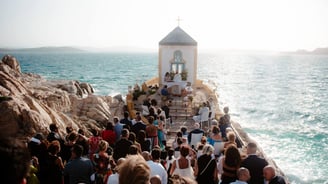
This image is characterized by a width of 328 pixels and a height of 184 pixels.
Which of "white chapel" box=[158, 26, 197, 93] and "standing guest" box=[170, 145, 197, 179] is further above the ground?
"white chapel" box=[158, 26, 197, 93]

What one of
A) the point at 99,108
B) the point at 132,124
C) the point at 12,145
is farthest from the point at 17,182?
the point at 99,108

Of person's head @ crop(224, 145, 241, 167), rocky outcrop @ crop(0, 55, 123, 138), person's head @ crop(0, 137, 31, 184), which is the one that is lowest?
rocky outcrop @ crop(0, 55, 123, 138)

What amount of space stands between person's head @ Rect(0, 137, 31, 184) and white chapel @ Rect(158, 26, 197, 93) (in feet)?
67.0

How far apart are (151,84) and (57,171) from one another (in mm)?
17861

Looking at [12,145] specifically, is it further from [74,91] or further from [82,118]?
[74,91]

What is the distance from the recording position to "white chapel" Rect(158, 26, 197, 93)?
22766 mm

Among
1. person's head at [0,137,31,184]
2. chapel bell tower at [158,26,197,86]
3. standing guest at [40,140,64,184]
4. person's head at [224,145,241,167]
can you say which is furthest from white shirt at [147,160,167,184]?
chapel bell tower at [158,26,197,86]

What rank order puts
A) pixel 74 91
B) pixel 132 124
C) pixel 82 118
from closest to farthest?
1. pixel 132 124
2. pixel 82 118
3. pixel 74 91

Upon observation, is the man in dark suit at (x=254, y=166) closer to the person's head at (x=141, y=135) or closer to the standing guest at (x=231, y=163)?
the standing guest at (x=231, y=163)

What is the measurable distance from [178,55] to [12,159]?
2114 cm

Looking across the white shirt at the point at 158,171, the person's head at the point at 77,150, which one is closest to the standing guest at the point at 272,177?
the white shirt at the point at 158,171

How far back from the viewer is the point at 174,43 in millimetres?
22672

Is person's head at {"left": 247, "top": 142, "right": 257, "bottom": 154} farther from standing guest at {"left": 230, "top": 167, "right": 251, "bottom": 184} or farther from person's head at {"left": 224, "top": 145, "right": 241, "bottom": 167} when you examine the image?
standing guest at {"left": 230, "top": 167, "right": 251, "bottom": 184}

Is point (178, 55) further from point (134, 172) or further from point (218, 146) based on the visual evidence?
point (134, 172)
